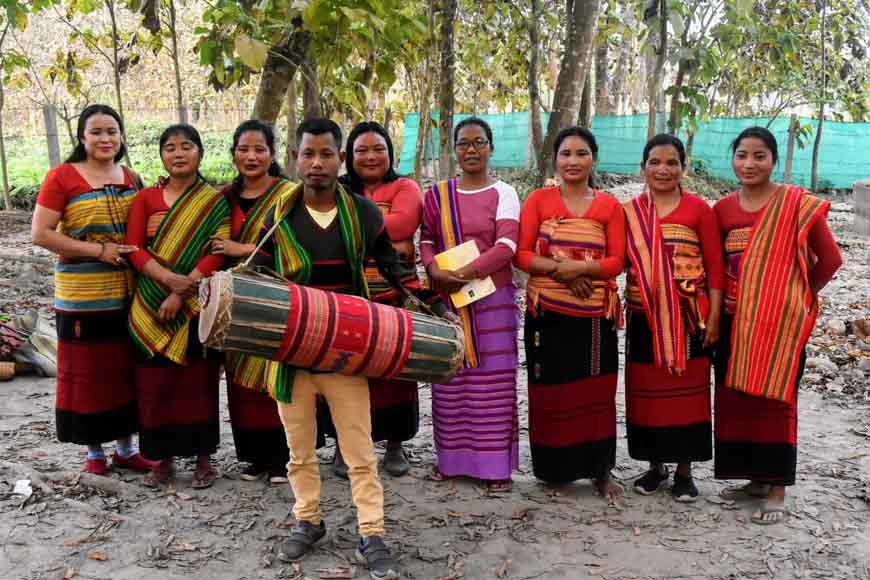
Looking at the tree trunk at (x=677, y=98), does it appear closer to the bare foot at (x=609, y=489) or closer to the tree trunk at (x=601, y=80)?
the bare foot at (x=609, y=489)

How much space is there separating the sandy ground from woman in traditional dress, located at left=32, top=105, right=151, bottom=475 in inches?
12.0

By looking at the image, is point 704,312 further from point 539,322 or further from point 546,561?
Result: point 546,561

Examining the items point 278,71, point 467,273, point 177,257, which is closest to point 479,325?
point 467,273

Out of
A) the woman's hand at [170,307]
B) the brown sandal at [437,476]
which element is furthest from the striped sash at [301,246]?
the brown sandal at [437,476]

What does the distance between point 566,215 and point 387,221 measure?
2.53 feet

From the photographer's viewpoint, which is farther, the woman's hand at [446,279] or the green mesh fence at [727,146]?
the green mesh fence at [727,146]

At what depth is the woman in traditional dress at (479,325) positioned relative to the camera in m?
3.57

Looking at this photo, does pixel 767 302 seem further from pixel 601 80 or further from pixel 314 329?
pixel 601 80

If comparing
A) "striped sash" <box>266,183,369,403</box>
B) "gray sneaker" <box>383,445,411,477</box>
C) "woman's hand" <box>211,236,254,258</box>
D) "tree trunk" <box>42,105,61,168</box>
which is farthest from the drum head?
"tree trunk" <box>42,105,61,168</box>

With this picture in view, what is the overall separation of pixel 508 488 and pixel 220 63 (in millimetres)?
3009

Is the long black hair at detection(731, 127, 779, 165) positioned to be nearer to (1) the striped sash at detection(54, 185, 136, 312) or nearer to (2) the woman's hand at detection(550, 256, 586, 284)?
(2) the woman's hand at detection(550, 256, 586, 284)

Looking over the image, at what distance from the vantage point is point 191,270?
3.46 metres

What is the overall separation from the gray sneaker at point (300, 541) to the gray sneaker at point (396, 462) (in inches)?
33.6

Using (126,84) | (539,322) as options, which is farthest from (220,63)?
(126,84)
